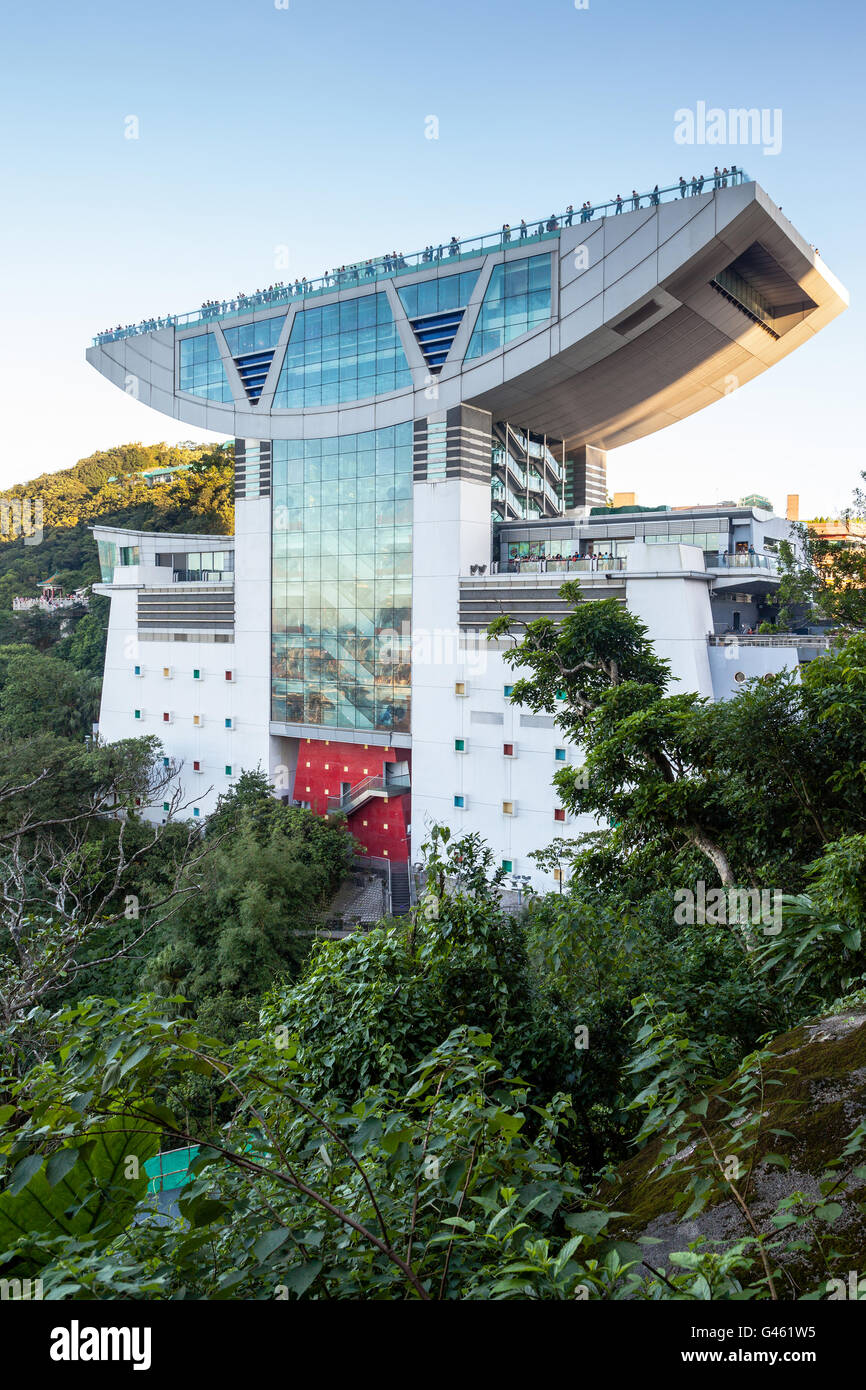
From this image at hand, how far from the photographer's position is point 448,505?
25.0 meters

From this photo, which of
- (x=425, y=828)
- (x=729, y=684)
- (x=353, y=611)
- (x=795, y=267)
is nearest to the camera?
(x=729, y=684)

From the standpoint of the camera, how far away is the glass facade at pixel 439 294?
24.8 metres

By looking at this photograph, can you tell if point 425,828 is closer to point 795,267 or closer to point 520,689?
point 520,689

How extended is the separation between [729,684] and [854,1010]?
62.1ft

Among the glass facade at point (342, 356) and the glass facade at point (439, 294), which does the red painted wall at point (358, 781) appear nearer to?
the glass facade at point (342, 356)

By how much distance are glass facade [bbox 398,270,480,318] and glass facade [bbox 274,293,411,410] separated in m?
0.80

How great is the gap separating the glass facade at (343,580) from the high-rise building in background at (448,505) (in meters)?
0.08

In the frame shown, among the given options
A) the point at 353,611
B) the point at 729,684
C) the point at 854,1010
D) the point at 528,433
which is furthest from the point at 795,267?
the point at 854,1010

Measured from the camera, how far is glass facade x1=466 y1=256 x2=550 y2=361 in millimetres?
23641

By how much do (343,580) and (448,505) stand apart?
478 cm

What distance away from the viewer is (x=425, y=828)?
25.6m

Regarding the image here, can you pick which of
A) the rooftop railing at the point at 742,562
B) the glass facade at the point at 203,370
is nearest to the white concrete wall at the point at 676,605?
the rooftop railing at the point at 742,562

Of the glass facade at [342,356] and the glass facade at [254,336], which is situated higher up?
the glass facade at [254,336]

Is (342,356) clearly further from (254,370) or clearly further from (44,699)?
(44,699)
